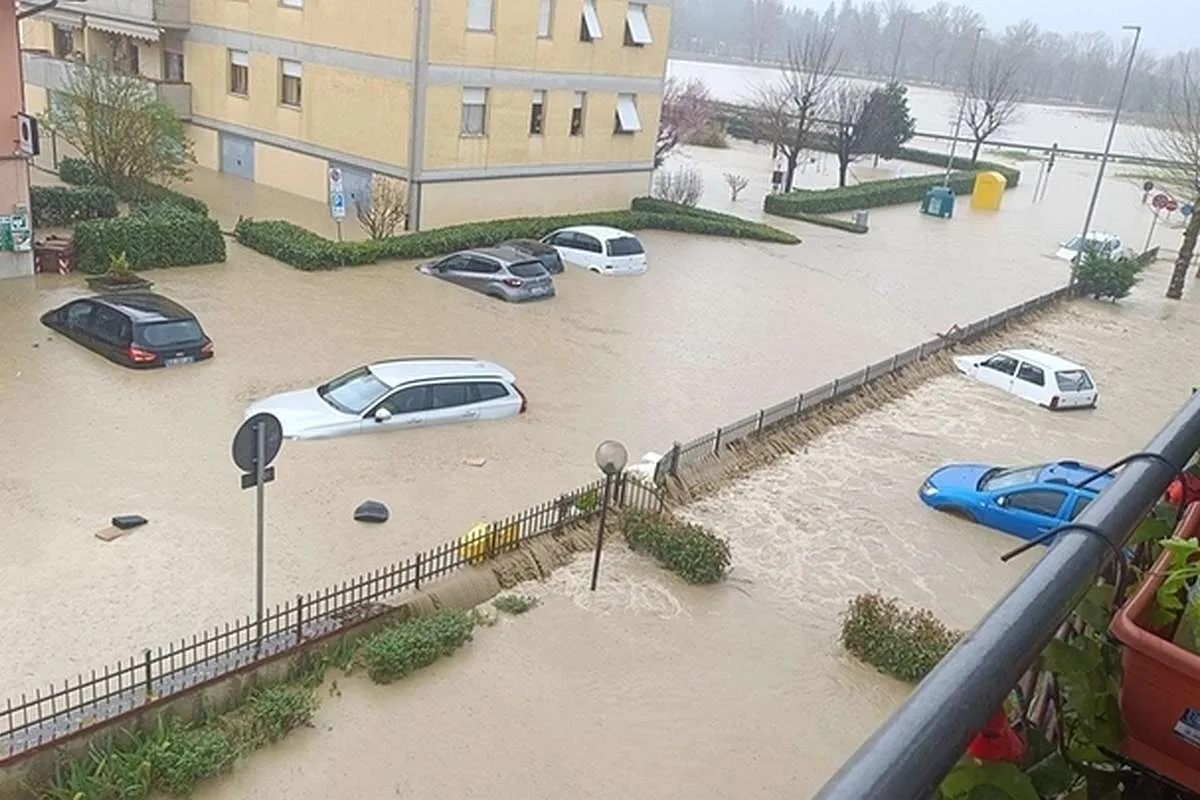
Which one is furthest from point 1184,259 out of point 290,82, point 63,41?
point 63,41

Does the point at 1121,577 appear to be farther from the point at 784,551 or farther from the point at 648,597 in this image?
the point at 784,551

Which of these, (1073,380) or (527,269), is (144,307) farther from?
(1073,380)

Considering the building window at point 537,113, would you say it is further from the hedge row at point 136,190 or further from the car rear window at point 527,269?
the hedge row at point 136,190

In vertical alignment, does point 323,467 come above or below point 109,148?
below

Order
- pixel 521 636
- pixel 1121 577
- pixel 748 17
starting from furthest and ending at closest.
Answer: pixel 748 17 → pixel 521 636 → pixel 1121 577

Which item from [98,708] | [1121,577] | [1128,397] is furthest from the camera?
[1128,397]

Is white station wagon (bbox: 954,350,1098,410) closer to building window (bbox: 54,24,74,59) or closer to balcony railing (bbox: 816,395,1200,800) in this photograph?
balcony railing (bbox: 816,395,1200,800)

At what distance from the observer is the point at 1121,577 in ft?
5.56

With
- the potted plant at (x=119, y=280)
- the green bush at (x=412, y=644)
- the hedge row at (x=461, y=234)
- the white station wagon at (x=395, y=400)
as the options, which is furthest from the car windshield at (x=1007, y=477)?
the potted plant at (x=119, y=280)

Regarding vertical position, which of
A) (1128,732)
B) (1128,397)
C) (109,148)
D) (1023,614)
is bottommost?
(1128,397)

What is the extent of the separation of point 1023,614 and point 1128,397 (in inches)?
904

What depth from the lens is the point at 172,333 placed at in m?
16.5

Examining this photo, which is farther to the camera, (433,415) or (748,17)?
(748,17)

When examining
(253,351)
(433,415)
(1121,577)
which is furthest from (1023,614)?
(253,351)
